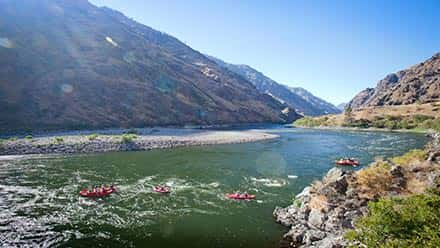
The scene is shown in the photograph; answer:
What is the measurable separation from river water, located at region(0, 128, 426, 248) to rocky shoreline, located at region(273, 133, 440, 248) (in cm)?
172

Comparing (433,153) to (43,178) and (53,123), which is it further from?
(53,123)

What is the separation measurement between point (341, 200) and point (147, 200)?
18.7 metres

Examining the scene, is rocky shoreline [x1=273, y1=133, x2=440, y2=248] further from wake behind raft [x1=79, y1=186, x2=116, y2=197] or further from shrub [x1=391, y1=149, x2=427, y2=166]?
wake behind raft [x1=79, y1=186, x2=116, y2=197]

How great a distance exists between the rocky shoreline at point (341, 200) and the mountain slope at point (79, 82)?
3465 inches

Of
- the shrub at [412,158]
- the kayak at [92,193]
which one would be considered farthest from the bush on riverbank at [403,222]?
the kayak at [92,193]

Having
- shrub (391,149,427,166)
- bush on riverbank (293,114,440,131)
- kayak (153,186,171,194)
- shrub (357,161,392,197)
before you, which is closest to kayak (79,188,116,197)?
kayak (153,186,171,194)

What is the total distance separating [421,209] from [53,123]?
105 m

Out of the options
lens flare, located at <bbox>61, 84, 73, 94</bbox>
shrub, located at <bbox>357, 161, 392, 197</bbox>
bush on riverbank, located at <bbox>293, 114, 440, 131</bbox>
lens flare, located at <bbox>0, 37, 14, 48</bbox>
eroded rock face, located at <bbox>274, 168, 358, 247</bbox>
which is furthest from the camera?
bush on riverbank, located at <bbox>293, 114, 440, 131</bbox>

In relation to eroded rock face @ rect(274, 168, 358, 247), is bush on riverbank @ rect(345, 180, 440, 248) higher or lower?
higher

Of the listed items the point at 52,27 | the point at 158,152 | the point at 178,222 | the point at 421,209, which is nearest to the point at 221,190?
the point at 178,222

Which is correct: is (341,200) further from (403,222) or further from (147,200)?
(147,200)

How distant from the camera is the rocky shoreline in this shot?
24828mm

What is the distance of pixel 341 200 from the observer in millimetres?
27828

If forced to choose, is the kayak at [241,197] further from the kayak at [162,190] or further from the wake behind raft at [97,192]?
the wake behind raft at [97,192]
